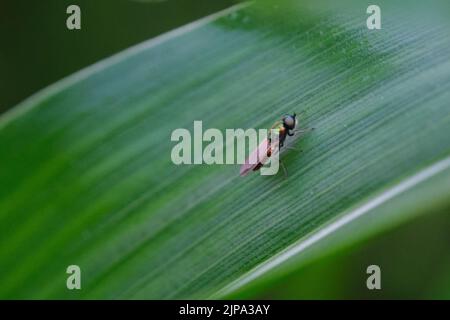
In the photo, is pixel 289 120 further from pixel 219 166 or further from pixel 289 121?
pixel 219 166

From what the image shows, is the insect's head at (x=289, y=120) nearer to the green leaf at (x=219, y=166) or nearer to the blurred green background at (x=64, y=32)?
the green leaf at (x=219, y=166)

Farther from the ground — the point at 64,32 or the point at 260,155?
the point at 64,32

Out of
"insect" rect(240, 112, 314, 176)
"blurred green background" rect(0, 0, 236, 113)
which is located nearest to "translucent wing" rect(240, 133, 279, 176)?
"insect" rect(240, 112, 314, 176)

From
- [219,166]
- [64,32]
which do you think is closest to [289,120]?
[219,166]

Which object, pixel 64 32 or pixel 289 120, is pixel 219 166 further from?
pixel 64 32

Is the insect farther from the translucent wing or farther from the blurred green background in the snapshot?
the blurred green background

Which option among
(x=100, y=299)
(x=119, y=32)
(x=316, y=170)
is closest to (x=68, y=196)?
(x=100, y=299)

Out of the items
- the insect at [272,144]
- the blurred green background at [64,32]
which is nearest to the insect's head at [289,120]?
the insect at [272,144]

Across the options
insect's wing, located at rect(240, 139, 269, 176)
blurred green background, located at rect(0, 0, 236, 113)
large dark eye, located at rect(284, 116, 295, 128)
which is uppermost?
blurred green background, located at rect(0, 0, 236, 113)
